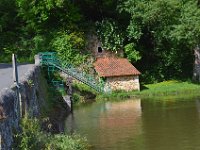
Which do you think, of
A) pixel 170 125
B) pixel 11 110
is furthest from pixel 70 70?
pixel 11 110

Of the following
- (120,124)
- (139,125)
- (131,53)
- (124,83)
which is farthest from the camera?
(131,53)

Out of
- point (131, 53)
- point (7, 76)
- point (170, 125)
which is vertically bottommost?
point (170, 125)

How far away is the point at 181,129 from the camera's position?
81.6ft

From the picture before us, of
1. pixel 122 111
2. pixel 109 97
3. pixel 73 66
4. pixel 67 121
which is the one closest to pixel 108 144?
pixel 67 121

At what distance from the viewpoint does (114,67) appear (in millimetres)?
44094

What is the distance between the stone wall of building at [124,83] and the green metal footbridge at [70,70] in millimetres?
671

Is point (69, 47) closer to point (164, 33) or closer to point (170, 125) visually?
point (164, 33)

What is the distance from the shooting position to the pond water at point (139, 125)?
2172 centimetres

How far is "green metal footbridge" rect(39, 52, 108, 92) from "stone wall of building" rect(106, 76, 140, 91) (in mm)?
671

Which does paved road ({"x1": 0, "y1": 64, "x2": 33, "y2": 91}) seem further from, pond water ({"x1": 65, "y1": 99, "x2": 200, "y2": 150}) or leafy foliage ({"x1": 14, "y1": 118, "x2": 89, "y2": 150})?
pond water ({"x1": 65, "y1": 99, "x2": 200, "y2": 150})

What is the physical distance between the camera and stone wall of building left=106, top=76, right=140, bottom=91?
43.6 m

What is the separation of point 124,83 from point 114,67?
5.25 feet

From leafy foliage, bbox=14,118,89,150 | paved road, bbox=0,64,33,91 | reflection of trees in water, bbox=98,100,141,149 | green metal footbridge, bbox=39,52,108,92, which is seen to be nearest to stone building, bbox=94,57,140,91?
green metal footbridge, bbox=39,52,108,92

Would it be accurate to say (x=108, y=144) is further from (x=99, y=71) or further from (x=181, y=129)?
(x=99, y=71)
